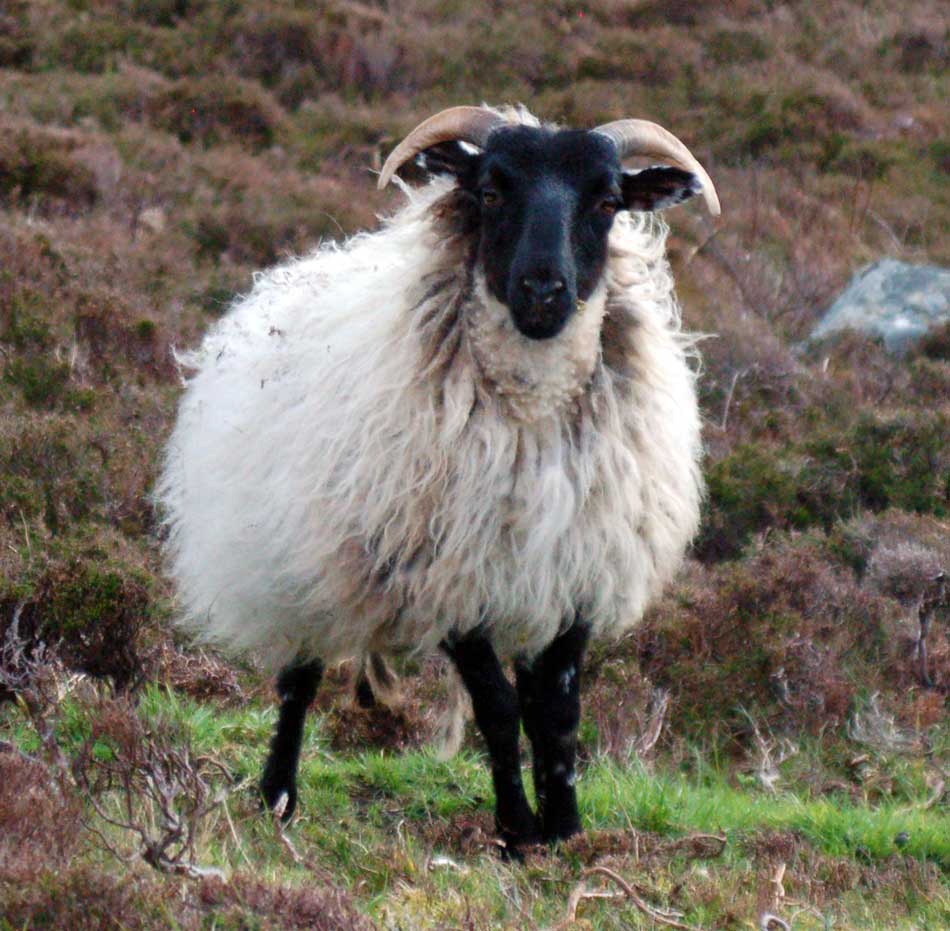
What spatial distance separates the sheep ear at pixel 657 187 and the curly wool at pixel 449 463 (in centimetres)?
13

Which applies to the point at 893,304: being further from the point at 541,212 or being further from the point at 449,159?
the point at 541,212

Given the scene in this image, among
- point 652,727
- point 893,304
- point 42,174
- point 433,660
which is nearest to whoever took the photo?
point 652,727

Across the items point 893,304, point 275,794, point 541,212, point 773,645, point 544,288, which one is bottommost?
point 275,794

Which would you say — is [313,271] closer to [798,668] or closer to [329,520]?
[329,520]

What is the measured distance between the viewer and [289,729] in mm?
5703

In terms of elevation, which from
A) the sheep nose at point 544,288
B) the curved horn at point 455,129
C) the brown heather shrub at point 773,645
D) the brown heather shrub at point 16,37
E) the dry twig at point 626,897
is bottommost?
the brown heather shrub at point 773,645

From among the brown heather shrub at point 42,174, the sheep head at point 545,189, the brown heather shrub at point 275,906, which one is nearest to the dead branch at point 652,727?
the sheep head at point 545,189

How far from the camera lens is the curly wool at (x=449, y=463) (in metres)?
4.88

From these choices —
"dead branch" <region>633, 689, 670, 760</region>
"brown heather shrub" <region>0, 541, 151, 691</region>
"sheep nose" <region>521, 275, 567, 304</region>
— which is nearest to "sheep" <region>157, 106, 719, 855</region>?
"sheep nose" <region>521, 275, 567, 304</region>

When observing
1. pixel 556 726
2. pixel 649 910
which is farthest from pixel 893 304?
pixel 649 910

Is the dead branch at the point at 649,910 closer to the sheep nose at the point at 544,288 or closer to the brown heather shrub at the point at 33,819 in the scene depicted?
the brown heather shrub at the point at 33,819

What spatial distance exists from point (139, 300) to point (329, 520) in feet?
20.5

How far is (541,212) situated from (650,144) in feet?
2.51

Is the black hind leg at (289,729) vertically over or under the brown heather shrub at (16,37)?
under
